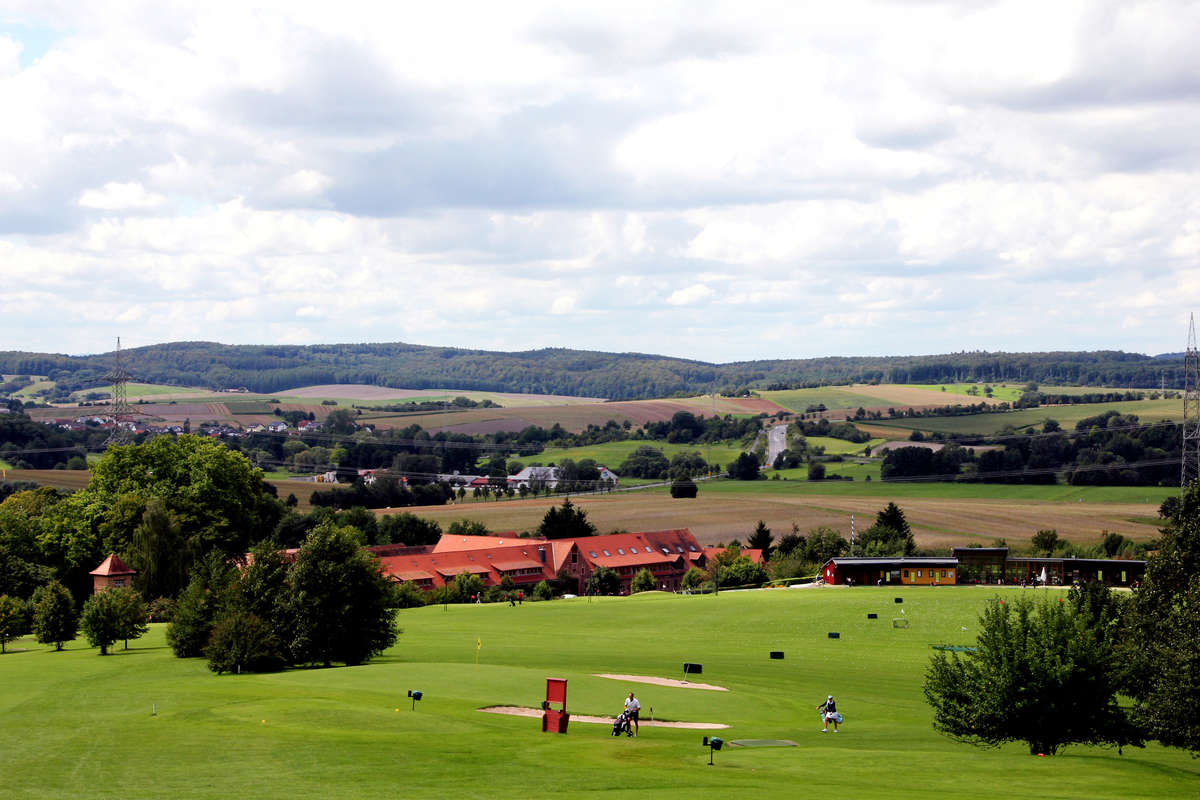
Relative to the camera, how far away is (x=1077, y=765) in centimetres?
3509

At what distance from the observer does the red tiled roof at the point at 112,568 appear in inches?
3406

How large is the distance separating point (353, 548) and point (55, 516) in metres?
46.5

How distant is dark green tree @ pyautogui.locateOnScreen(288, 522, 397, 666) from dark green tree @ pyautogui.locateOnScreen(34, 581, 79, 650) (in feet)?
66.5

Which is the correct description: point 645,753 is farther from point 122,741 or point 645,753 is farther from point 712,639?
point 712,639

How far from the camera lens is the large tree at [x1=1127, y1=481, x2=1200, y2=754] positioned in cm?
3772

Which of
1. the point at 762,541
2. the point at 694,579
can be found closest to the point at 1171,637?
the point at 694,579

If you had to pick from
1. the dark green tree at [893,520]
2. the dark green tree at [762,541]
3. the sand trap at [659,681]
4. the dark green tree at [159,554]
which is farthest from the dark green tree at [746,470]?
the sand trap at [659,681]

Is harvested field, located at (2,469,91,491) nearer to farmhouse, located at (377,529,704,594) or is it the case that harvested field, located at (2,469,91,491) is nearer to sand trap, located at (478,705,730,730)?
farmhouse, located at (377,529,704,594)

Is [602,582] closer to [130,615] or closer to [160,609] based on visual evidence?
[160,609]

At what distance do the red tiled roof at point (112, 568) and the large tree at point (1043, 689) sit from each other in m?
68.9

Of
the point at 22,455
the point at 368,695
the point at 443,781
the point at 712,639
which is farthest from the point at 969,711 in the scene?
the point at 22,455

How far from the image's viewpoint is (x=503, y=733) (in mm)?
38656

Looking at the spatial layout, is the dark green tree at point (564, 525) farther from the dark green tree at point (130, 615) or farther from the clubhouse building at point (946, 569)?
the dark green tree at point (130, 615)

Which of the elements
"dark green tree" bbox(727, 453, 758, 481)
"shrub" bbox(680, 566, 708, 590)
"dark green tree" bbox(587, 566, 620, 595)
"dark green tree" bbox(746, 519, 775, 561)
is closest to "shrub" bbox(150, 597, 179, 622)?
"dark green tree" bbox(587, 566, 620, 595)
